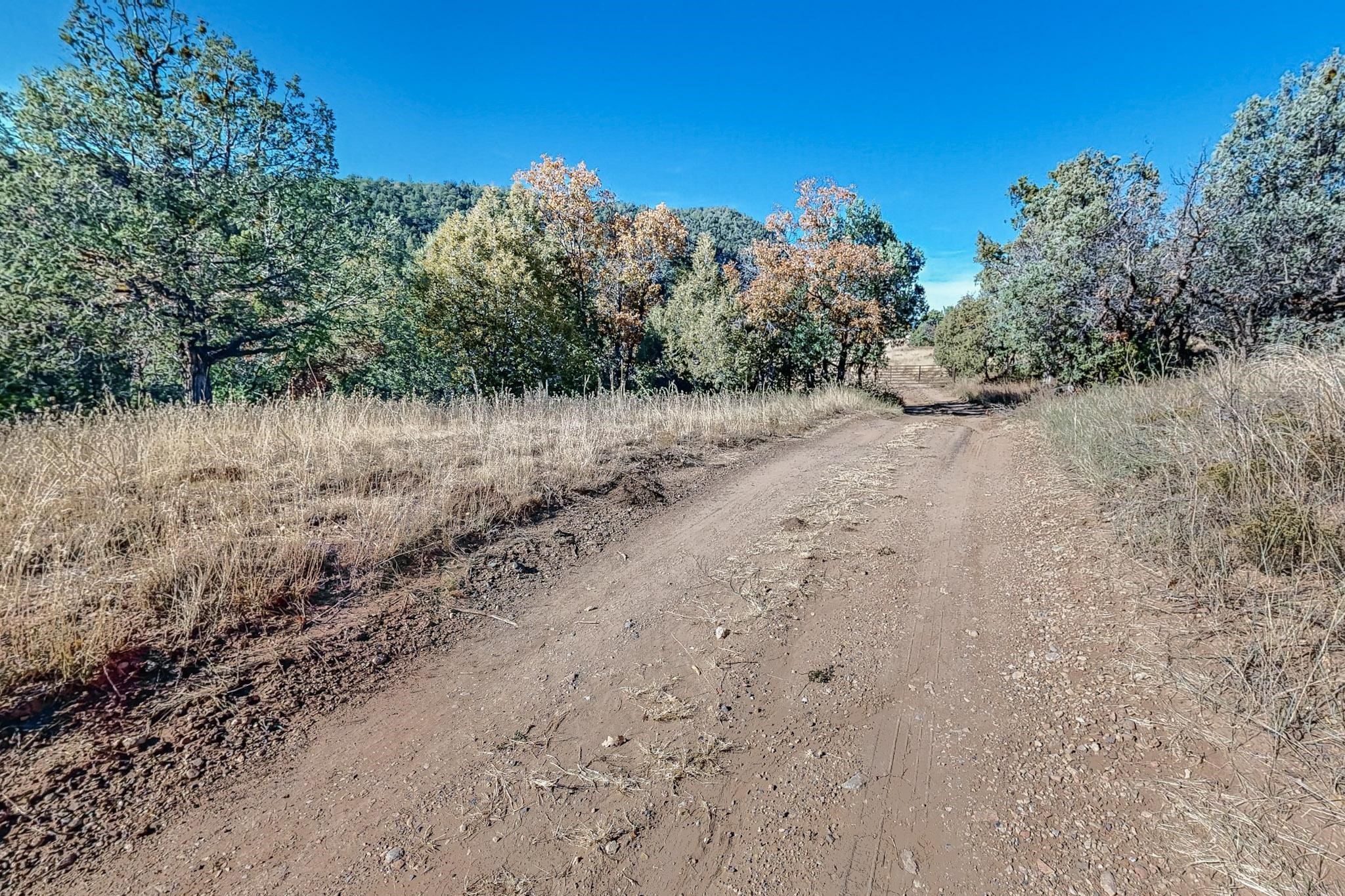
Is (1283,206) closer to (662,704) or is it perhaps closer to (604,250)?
(662,704)

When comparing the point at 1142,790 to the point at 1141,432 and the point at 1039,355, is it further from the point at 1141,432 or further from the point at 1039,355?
the point at 1039,355

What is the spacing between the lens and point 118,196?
917 cm

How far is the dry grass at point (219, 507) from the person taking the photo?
2918 millimetres

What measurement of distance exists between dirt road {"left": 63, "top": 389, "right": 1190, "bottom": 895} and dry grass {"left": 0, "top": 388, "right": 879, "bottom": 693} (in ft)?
4.47

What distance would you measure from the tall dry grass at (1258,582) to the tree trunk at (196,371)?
15.9 meters

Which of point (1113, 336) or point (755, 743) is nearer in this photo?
point (755, 743)

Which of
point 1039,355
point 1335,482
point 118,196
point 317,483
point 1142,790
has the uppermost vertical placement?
point 118,196

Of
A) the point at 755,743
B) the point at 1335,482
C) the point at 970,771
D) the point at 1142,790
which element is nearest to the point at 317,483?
the point at 755,743

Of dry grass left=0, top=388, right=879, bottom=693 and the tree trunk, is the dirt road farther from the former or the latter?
the tree trunk

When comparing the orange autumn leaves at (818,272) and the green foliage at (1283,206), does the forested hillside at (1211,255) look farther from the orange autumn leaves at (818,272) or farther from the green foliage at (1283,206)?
the orange autumn leaves at (818,272)

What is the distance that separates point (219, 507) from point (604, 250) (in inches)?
842

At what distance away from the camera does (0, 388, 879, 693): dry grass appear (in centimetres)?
292

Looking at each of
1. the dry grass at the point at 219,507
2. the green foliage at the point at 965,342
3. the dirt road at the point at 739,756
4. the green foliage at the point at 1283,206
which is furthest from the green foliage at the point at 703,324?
the dirt road at the point at 739,756

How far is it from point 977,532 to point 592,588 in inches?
155
